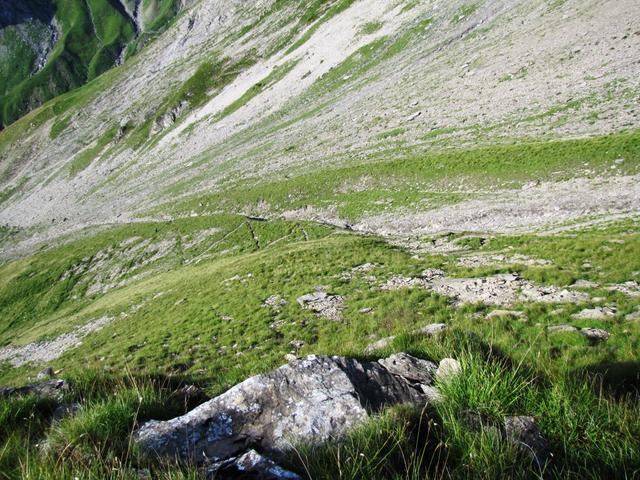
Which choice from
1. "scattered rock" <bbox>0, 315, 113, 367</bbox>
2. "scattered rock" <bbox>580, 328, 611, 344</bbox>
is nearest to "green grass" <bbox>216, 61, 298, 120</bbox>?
"scattered rock" <bbox>0, 315, 113, 367</bbox>

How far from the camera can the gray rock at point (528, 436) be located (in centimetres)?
412

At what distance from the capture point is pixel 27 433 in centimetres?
562

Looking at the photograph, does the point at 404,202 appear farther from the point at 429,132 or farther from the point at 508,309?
the point at 508,309

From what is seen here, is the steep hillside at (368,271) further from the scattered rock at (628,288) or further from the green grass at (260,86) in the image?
the green grass at (260,86)

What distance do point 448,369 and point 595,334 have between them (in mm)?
7321

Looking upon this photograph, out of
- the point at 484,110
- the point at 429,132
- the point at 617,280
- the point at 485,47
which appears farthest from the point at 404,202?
→ the point at 485,47

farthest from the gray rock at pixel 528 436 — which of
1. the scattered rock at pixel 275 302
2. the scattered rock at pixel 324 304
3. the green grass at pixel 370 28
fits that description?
the green grass at pixel 370 28

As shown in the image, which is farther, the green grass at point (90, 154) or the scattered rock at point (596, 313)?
the green grass at point (90, 154)

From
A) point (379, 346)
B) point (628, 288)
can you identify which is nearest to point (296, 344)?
point (379, 346)

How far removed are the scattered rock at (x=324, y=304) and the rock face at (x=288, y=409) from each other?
458 inches

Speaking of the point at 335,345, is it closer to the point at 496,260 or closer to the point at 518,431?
the point at 518,431

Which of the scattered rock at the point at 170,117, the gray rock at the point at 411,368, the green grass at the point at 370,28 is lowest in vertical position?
the gray rock at the point at 411,368

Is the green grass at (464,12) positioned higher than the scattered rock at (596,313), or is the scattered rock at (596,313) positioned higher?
the green grass at (464,12)

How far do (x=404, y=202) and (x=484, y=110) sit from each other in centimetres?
2052
